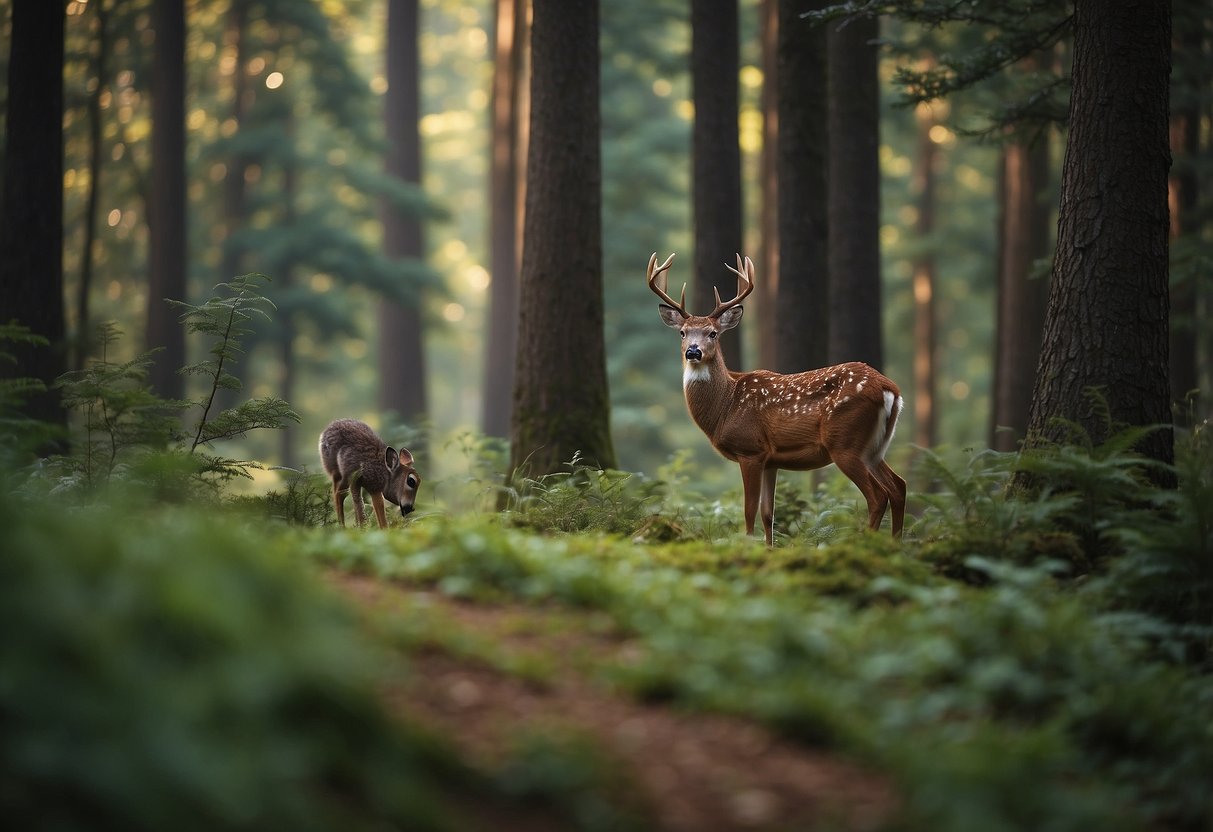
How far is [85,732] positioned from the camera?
3.01 metres

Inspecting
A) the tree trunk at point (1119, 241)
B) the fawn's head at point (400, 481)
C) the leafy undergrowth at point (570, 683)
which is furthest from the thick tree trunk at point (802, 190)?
the leafy undergrowth at point (570, 683)

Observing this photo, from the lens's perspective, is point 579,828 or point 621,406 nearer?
point 579,828

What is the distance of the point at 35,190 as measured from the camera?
1129cm

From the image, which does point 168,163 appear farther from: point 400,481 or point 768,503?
point 768,503

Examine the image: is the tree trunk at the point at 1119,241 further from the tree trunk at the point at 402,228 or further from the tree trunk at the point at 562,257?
the tree trunk at the point at 402,228

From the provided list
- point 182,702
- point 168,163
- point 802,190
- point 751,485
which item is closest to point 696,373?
point 751,485

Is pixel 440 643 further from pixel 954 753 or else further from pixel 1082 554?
pixel 1082 554

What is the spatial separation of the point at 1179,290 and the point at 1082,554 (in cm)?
1133

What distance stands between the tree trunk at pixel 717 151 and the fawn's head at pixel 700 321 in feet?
10.3

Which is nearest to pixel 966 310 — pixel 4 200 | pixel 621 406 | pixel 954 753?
pixel 621 406

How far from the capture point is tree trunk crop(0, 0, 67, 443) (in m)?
11.1

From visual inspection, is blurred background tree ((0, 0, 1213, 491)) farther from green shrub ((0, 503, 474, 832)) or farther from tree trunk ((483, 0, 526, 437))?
green shrub ((0, 503, 474, 832))

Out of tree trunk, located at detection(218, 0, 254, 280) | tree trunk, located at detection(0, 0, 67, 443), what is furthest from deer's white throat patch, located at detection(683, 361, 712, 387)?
tree trunk, located at detection(218, 0, 254, 280)

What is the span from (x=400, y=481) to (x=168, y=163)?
13.9 meters
